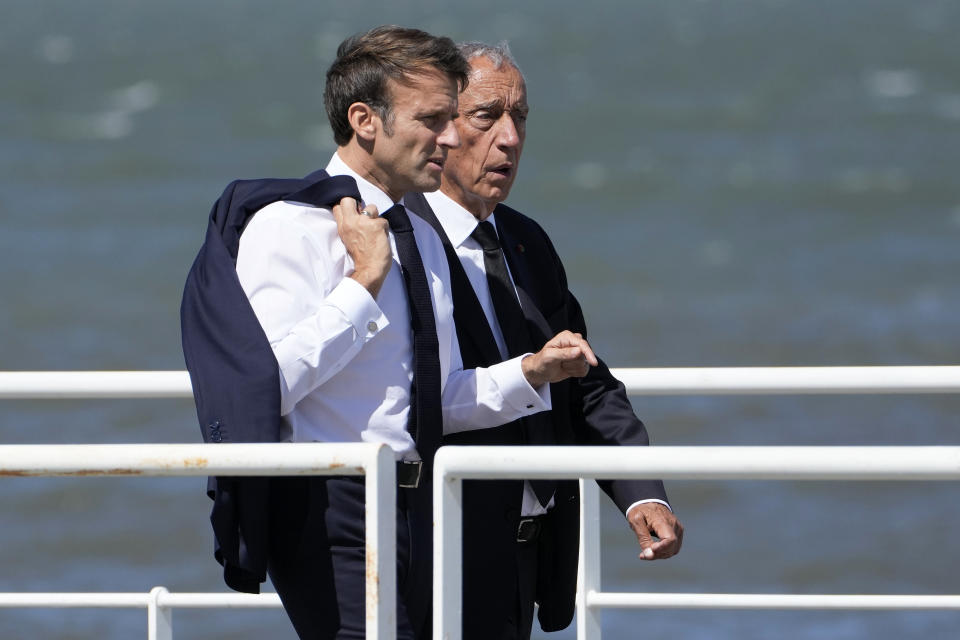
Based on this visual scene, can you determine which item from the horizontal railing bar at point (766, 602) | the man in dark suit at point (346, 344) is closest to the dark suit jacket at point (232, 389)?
the man in dark suit at point (346, 344)

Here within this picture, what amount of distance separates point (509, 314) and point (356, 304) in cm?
55

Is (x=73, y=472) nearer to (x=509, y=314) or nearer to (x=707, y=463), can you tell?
(x=707, y=463)

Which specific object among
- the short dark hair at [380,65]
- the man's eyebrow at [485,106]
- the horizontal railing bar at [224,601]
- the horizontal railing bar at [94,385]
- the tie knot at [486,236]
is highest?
the man's eyebrow at [485,106]

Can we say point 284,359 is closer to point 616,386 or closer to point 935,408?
point 616,386

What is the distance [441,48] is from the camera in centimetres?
259

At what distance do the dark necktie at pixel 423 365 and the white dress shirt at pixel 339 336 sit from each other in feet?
0.04

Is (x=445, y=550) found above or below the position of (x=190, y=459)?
below

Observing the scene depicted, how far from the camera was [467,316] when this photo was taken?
278 cm

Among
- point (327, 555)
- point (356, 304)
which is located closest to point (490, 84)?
point (356, 304)

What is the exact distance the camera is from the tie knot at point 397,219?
257cm

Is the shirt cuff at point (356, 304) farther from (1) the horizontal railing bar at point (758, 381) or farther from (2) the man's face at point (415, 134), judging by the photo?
(1) the horizontal railing bar at point (758, 381)

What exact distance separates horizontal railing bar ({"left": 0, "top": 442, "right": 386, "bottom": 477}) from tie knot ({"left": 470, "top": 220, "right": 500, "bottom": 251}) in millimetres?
1027

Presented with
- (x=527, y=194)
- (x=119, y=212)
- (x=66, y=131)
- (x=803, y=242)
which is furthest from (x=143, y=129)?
(x=803, y=242)

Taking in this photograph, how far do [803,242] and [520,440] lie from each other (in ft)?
50.7
